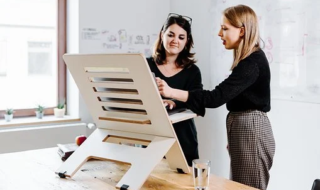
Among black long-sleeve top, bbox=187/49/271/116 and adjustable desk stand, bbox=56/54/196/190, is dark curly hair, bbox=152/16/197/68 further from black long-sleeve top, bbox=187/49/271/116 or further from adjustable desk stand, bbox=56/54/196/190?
adjustable desk stand, bbox=56/54/196/190

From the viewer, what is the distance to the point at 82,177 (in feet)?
4.83

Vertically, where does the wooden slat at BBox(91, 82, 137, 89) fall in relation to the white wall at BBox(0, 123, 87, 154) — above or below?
above

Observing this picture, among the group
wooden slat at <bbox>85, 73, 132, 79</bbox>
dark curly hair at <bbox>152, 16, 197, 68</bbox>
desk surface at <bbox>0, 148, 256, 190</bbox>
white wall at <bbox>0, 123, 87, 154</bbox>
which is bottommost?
white wall at <bbox>0, 123, 87, 154</bbox>

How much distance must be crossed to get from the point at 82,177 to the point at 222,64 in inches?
80.2

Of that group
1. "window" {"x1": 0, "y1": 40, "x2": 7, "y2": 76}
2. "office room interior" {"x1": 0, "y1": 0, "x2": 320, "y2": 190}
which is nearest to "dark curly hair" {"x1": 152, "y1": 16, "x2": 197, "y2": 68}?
"office room interior" {"x1": 0, "y1": 0, "x2": 320, "y2": 190}

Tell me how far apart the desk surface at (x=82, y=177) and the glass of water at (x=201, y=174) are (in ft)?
0.11

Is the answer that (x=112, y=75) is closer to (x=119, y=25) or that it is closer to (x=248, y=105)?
(x=248, y=105)

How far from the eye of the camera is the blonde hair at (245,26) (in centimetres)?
169

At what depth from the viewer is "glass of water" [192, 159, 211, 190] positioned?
131 centimetres

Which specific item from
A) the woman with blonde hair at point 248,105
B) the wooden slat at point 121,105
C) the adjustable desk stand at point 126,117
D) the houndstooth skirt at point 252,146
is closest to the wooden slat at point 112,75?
the adjustable desk stand at point 126,117

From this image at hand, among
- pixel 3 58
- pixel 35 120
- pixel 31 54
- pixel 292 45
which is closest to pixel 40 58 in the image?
pixel 31 54

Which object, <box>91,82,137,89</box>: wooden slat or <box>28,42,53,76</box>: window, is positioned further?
<box>28,42,53,76</box>: window

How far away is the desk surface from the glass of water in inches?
1.4

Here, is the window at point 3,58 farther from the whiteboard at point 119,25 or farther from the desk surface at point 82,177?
the desk surface at point 82,177
